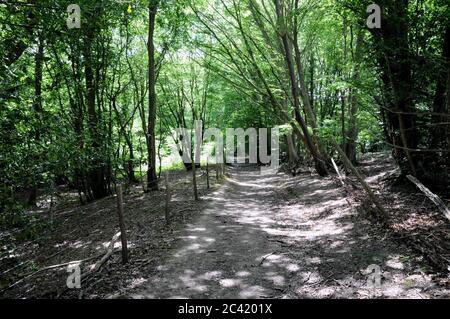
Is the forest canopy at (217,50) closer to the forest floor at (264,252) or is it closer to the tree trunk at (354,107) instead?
the tree trunk at (354,107)

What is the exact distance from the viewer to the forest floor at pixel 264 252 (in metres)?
4.74

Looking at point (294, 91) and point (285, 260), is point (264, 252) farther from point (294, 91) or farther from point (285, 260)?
point (294, 91)

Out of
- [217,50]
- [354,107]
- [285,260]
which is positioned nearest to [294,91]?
[354,107]

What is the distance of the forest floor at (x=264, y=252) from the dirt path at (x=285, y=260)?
0.05 feet

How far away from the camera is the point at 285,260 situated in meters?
5.90

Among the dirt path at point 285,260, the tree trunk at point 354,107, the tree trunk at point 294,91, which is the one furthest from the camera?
the tree trunk at point 294,91

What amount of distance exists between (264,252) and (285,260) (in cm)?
53

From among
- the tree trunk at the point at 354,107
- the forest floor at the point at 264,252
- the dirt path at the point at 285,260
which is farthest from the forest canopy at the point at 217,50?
the dirt path at the point at 285,260

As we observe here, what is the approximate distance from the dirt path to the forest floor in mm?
17

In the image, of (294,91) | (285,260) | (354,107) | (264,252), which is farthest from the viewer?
(354,107)

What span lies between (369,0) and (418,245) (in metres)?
5.16

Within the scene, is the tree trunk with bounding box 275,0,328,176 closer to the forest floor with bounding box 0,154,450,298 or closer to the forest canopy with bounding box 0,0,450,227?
the forest canopy with bounding box 0,0,450,227

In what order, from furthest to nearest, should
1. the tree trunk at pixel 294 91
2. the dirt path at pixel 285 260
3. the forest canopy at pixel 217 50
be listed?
1. the tree trunk at pixel 294 91
2. the forest canopy at pixel 217 50
3. the dirt path at pixel 285 260
